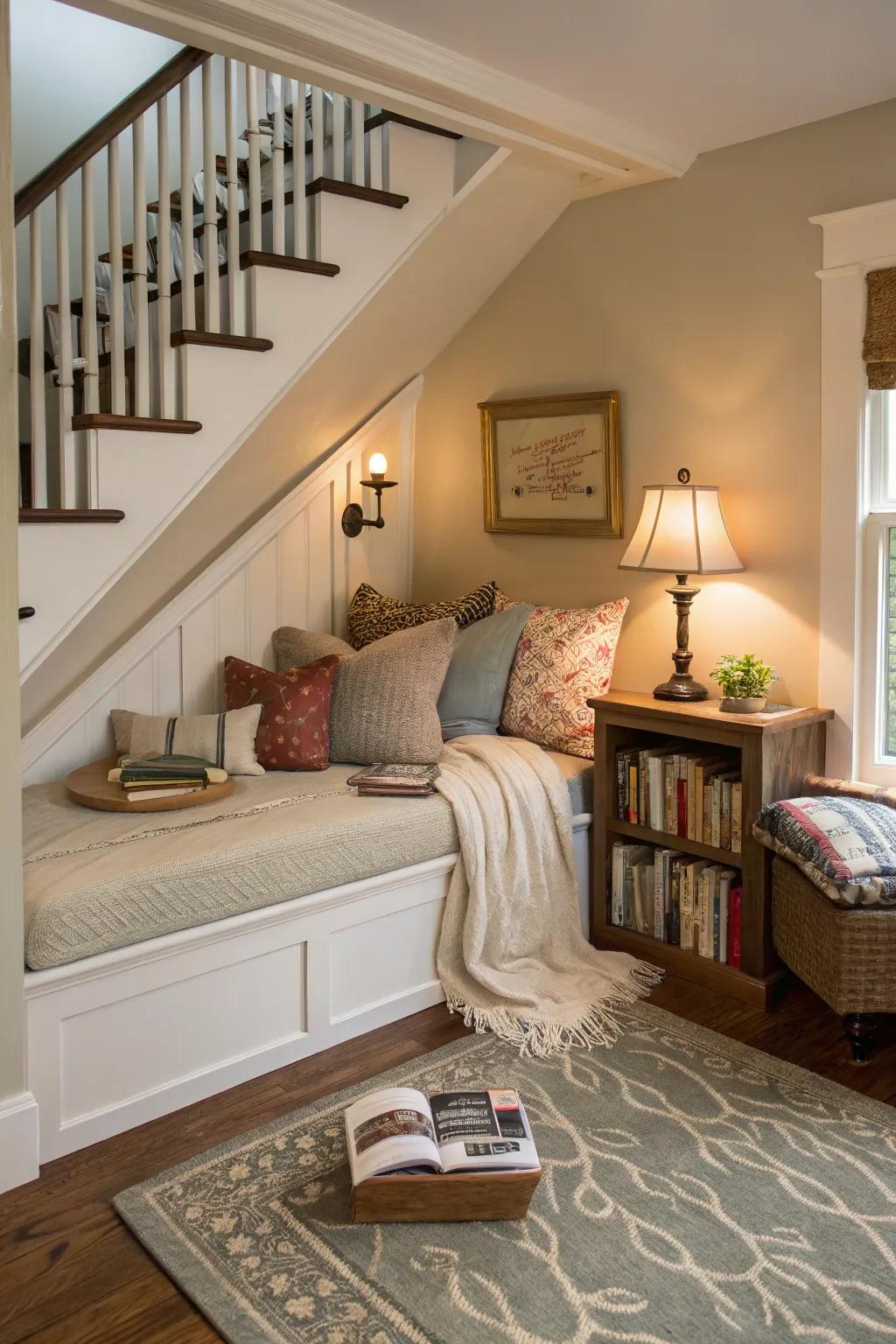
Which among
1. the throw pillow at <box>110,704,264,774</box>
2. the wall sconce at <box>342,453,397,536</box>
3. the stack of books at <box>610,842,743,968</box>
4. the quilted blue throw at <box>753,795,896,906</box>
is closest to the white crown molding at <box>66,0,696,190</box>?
the wall sconce at <box>342,453,397,536</box>

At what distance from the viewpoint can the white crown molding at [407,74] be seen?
236cm

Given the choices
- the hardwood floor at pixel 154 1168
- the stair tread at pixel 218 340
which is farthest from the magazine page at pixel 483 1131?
the stair tread at pixel 218 340

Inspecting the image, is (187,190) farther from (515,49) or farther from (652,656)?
(652,656)

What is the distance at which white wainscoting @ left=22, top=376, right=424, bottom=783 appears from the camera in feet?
10.9

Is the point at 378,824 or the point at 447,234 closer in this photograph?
the point at 378,824

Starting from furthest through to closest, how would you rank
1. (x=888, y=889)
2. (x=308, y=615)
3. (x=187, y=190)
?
(x=308, y=615)
(x=187, y=190)
(x=888, y=889)

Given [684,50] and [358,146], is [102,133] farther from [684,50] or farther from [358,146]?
[684,50]

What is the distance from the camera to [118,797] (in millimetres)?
2850

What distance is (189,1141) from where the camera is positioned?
2.38 m

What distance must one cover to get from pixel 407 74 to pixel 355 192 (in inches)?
19.9

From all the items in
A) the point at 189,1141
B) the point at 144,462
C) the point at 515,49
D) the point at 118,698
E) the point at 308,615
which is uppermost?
the point at 515,49

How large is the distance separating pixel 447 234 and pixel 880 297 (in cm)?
132

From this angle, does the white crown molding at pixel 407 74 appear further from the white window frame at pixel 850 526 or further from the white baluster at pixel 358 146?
the white window frame at pixel 850 526

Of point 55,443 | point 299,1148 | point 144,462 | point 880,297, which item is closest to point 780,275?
point 880,297
